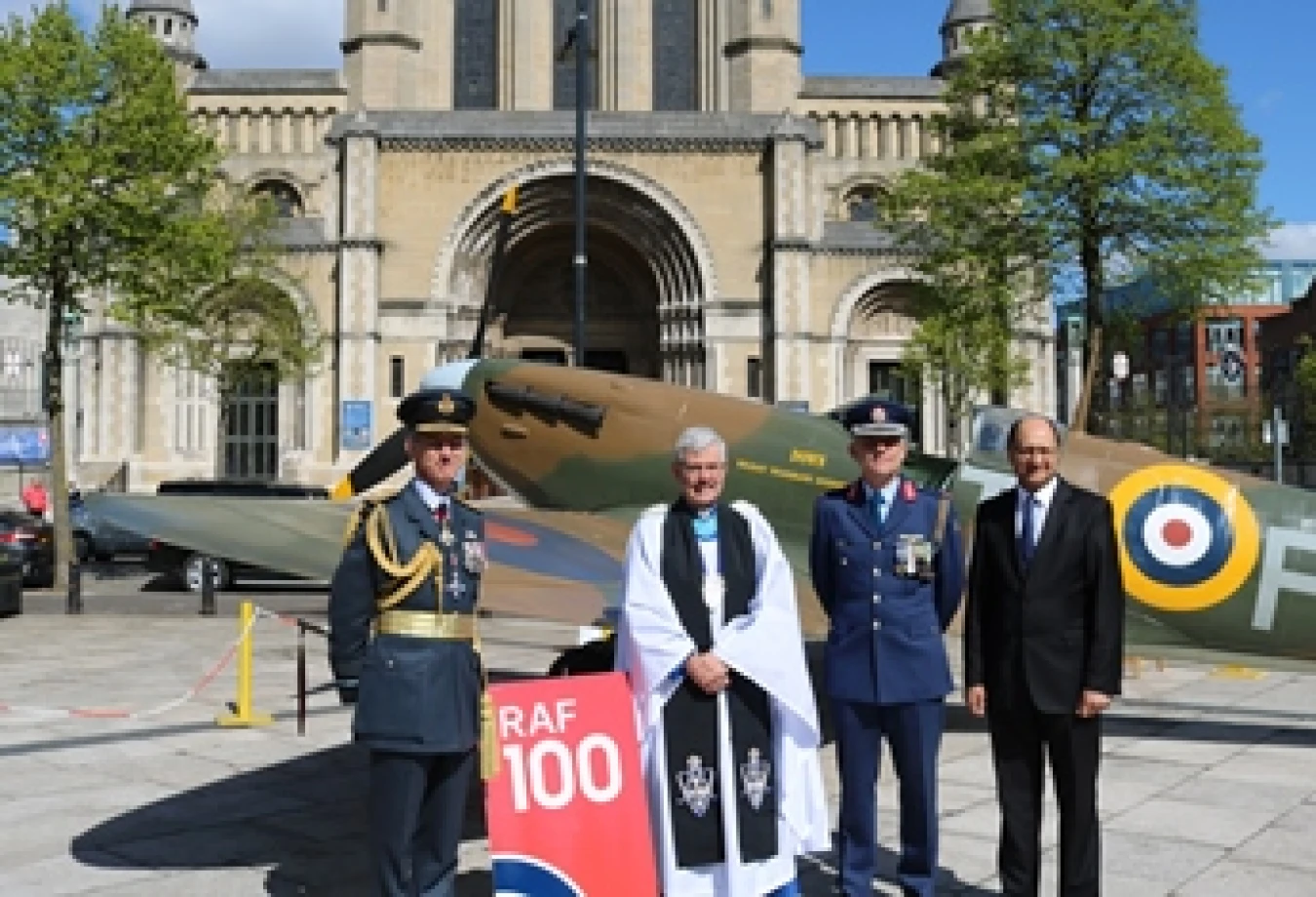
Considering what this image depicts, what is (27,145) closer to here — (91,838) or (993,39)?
(91,838)

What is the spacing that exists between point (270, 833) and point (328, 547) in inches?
60.9

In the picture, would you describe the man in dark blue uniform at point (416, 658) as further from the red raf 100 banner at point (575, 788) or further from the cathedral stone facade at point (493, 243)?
the cathedral stone facade at point (493, 243)

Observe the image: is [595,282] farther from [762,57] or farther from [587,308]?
[762,57]

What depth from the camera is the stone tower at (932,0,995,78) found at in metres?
Answer: 41.1

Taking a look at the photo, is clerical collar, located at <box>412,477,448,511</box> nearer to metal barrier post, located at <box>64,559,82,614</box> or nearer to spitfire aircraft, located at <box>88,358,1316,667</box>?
spitfire aircraft, located at <box>88,358,1316,667</box>

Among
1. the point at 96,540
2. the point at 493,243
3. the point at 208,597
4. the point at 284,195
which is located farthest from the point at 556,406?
the point at 284,195

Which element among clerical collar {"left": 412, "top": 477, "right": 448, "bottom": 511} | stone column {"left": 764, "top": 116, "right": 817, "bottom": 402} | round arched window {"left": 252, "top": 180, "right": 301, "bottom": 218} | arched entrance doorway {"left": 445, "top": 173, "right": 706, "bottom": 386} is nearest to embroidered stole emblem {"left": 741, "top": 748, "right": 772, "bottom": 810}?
clerical collar {"left": 412, "top": 477, "right": 448, "bottom": 511}

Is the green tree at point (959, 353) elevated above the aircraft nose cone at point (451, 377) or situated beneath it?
elevated above

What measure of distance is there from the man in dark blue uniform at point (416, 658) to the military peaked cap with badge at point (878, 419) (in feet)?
5.62

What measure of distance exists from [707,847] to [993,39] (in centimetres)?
1990

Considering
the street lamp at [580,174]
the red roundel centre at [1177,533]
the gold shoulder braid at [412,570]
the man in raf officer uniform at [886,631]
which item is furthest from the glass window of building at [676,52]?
the gold shoulder braid at [412,570]

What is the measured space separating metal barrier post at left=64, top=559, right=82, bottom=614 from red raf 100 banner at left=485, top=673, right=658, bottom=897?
13709mm

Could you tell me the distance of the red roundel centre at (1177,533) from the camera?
727 cm

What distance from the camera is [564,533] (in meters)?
7.30
